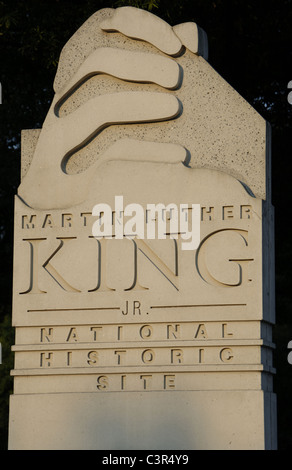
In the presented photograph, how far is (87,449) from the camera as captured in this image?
24.2ft

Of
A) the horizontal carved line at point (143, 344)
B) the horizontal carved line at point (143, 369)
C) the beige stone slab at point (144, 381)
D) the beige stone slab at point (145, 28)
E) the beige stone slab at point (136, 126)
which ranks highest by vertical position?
the beige stone slab at point (145, 28)

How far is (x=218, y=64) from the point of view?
1271 cm

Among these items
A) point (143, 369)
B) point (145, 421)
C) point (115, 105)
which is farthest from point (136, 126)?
point (145, 421)

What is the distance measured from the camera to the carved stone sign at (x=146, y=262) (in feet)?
23.8

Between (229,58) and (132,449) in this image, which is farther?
(229,58)

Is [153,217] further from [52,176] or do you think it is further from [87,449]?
[87,449]

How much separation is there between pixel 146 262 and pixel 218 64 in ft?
19.3

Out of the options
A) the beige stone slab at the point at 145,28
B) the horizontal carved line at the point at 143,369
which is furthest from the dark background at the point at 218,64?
the horizontal carved line at the point at 143,369

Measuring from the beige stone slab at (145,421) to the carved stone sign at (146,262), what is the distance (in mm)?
11

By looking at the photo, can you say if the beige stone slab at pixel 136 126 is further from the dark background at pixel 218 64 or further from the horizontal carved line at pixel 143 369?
the dark background at pixel 218 64

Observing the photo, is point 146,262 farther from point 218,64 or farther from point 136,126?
point 218,64

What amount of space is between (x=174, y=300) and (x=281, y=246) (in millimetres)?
6319
